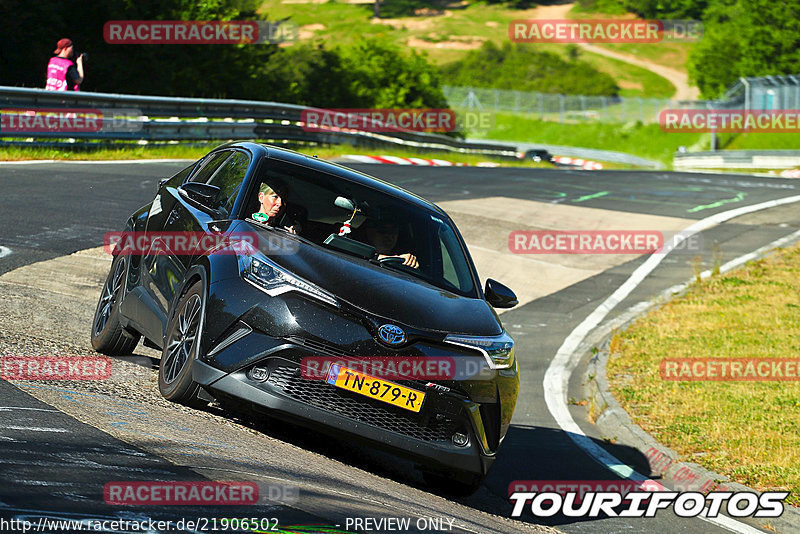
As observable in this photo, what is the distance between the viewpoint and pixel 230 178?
7.44 metres

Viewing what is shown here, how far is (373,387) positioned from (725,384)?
6.20 metres

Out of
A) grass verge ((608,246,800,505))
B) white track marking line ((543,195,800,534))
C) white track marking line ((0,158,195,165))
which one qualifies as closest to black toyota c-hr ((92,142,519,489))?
white track marking line ((543,195,800,534))

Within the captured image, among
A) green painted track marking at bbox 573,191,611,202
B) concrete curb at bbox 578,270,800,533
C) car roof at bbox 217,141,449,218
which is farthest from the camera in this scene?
green painted track marking at bbox 573,191,611,202

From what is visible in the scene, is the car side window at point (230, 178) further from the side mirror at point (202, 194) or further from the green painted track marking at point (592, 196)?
the green painted track marking at point (592, 196)

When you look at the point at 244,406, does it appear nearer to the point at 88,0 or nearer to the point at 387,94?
the point at 88,0

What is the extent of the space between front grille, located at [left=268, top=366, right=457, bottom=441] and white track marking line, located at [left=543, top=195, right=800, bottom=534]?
262 centimetres

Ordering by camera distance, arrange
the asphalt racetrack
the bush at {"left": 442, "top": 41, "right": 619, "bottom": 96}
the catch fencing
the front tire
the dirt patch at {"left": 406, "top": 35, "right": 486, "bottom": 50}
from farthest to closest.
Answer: the dirt patch at {"left": 406, "top": 35, "right": 486, "bottom": 50}
the bush at {"left": 442, "top": 41, "right": 619, "bottom": 96}
the catch fencing
the front tire
the asphalt racetrack

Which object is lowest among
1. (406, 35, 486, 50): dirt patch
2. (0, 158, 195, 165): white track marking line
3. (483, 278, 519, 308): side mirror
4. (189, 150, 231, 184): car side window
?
(406, 35, 486, 50): dirt patch

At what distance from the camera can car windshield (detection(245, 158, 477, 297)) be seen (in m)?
7.00

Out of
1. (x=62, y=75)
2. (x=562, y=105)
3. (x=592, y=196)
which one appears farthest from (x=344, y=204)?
(x=562, y=105)

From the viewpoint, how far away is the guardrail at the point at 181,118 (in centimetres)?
1938

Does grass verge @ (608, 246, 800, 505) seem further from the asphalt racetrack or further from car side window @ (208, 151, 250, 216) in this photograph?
car side window @ (208, 151, 250, 216)

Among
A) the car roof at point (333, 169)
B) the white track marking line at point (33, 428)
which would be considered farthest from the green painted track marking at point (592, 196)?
the white track marking line at point (33, 428)

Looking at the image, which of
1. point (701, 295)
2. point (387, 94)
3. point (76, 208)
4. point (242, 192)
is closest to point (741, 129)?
point (387, 94)
